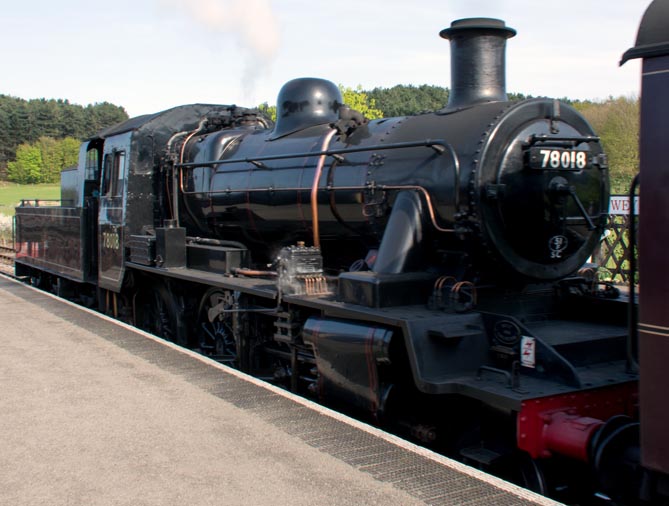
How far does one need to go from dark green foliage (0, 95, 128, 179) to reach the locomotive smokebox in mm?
78604

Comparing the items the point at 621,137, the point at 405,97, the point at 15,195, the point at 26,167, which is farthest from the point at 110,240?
the point at 26,167

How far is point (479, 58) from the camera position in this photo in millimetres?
5246

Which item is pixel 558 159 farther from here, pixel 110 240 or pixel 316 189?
pixel 110 240

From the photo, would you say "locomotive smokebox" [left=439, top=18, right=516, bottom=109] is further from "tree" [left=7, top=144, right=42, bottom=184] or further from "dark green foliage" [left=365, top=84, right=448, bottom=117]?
"tree" [left=7, top=144, right=42, bottom=184]

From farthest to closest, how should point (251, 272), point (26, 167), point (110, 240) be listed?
point (26, 167) < point (110, 240) < point (251, 272)

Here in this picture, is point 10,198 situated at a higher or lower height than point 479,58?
higher

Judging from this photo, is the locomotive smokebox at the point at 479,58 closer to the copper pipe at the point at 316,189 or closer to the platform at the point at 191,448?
the copper pipe at the point at 316,189

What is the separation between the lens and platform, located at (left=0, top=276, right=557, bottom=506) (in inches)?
136

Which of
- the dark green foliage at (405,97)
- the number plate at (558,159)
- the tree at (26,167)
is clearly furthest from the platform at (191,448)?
the tree at (26,167)

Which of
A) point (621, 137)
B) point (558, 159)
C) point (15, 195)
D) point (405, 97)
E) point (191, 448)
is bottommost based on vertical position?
point (191, 448)

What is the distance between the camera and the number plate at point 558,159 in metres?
4.61

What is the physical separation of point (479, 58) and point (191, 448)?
3575 millimetres

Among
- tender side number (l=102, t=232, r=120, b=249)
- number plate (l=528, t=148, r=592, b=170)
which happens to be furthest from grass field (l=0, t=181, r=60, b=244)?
number plate (l=528, t=148, r=592, b=170)

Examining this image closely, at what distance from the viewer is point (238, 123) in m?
9.00
